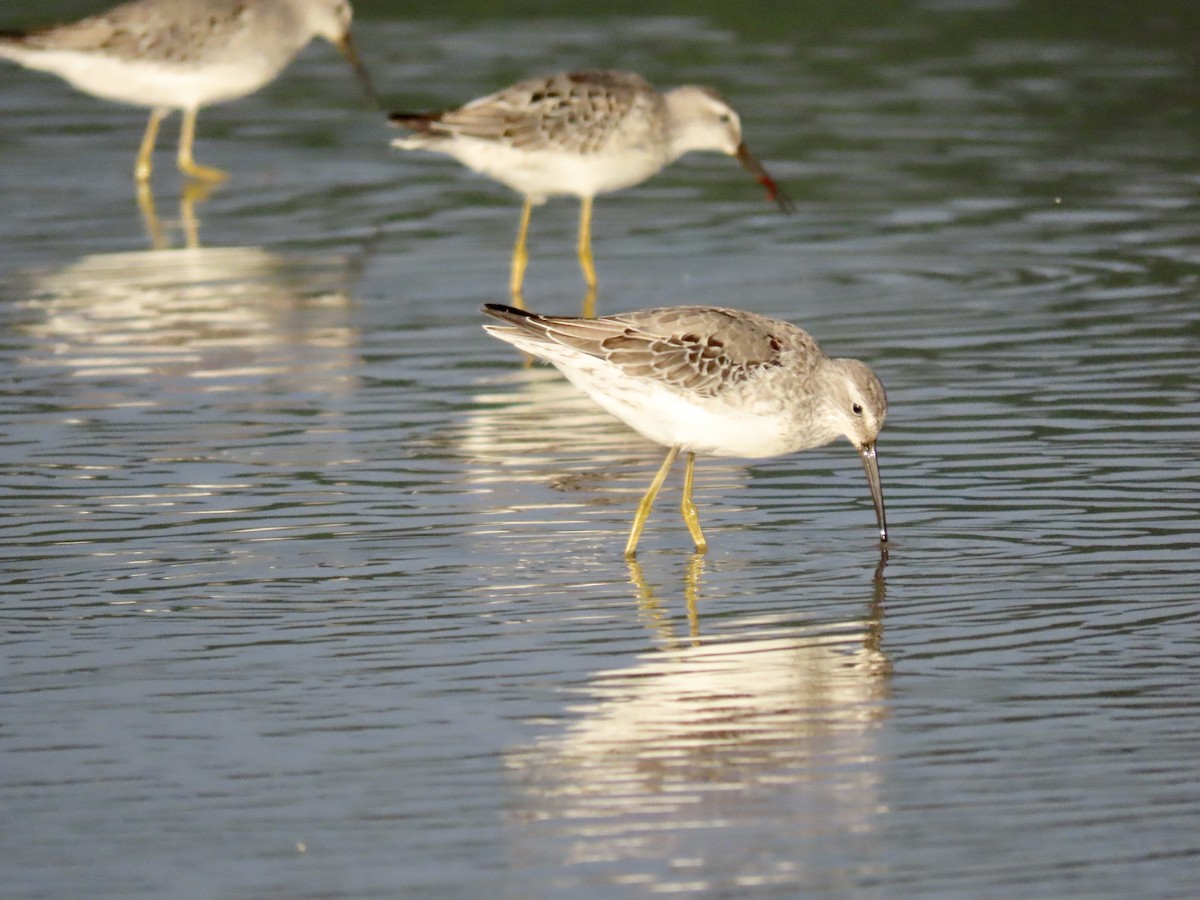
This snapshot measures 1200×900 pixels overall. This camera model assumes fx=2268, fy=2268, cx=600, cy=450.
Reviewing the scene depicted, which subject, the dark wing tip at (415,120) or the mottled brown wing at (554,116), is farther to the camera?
the dark wing tip at (415,120)

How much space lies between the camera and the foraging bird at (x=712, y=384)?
10289 millimetres

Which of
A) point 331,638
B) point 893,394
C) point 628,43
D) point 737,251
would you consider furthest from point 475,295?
point 628,43

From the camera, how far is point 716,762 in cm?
761

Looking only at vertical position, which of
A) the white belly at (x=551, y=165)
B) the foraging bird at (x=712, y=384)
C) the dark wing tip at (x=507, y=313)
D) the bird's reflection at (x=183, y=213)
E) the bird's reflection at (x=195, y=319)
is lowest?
the bird's reflection at (x=183, y=213)

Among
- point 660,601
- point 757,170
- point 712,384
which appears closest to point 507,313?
point 712,384

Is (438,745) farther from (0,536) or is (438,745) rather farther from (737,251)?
(737,251)

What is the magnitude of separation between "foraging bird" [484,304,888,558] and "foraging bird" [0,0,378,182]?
36.9 feet

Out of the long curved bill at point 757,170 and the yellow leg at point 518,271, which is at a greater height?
the long curved bill at point 757,170

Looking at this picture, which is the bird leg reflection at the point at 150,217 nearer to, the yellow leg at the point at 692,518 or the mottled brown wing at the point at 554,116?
the mottled brown wing at the point at 554,116

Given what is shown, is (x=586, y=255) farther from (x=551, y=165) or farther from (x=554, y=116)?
(x=554, y=116)

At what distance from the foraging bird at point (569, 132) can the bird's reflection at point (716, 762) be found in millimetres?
7917

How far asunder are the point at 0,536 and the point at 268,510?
4.18ft

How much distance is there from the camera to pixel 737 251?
1730 centimetres

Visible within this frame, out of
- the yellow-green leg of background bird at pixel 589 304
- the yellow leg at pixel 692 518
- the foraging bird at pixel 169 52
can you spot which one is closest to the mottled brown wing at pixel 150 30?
the foraging bird at pixel 169 52
